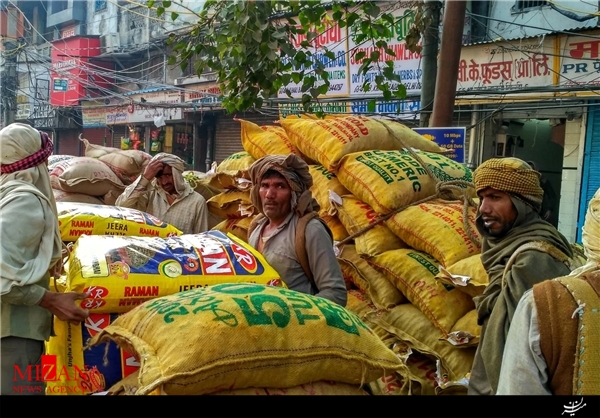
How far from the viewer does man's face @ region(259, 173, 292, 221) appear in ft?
9.92

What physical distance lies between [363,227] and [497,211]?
1.21 m

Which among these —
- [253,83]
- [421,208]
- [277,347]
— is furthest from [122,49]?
[277,347]

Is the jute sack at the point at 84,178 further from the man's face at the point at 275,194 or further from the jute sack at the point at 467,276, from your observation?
the jute sack at the point at 467,276

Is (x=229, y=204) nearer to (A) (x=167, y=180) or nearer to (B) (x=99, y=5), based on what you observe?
(A) (x=167, y=180)

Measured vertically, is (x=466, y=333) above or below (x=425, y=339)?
above

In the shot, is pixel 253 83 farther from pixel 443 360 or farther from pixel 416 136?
pixel 443 360

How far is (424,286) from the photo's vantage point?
3.26 metres

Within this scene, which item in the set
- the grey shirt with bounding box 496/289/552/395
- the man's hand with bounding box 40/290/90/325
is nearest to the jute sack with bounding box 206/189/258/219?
the man's hand with bounding box 40/290/90/325

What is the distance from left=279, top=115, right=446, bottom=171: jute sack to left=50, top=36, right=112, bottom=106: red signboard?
13554 millimetres

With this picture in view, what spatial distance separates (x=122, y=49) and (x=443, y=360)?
712 inches

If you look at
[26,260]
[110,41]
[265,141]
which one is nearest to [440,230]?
[265,141]

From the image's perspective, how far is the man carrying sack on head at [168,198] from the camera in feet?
15.1

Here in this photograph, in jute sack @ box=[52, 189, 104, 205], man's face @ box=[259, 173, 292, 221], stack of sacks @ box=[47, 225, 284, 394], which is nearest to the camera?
stack of sacks @ box=[47, 225, 284, 394]

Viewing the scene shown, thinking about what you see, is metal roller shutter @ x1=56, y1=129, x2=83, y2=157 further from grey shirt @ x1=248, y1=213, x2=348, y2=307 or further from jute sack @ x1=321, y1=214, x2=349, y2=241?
grey shirt @ x1=248, y1=213, x2=348, y2=307
